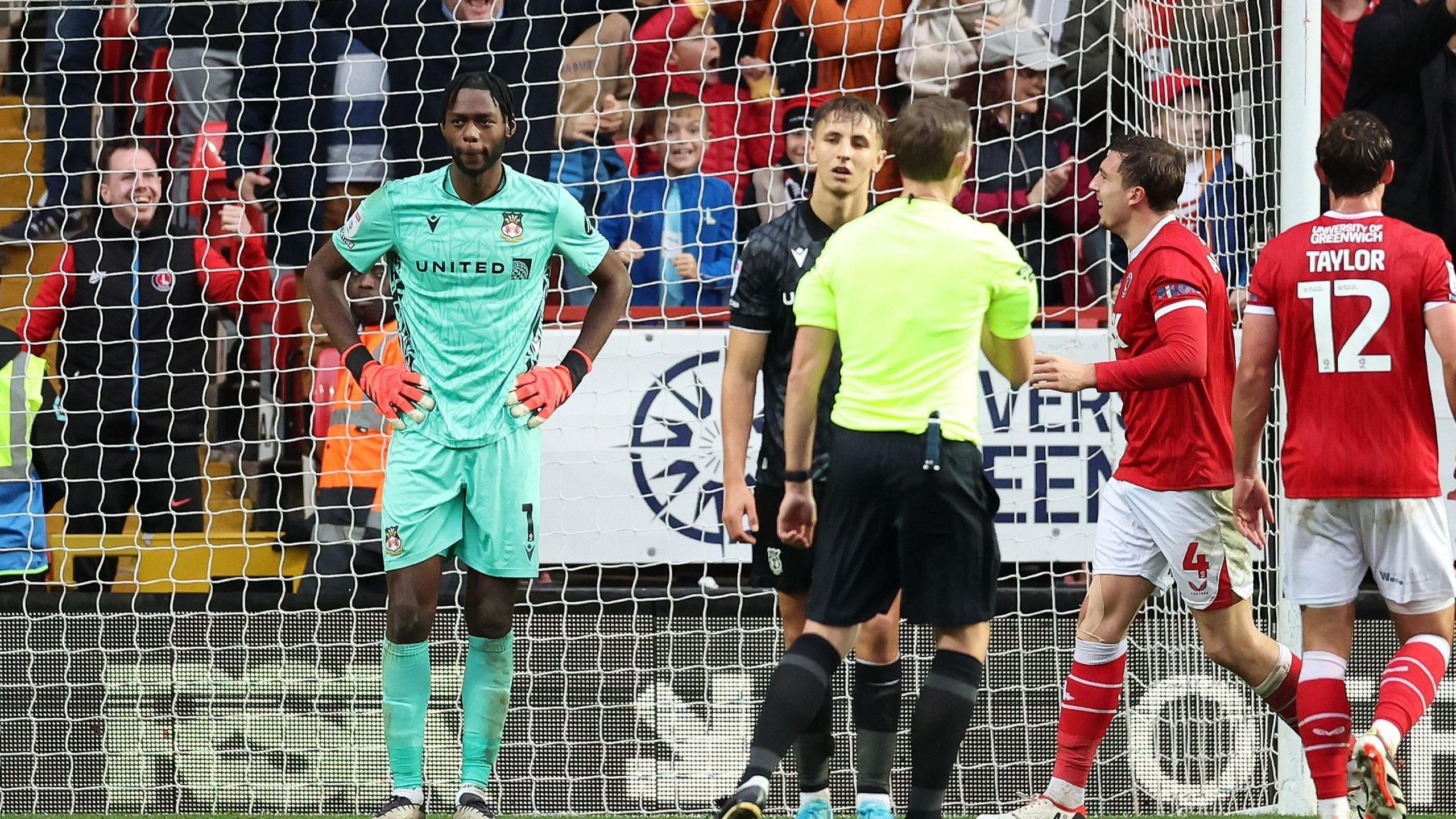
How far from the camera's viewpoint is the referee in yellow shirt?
3.87 m

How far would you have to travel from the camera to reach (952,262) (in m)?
3.88

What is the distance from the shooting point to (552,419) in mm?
6387

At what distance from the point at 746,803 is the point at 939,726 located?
514mm

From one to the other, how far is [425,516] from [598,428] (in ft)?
5.89

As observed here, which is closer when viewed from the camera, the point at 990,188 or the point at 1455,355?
the point at 1455,355

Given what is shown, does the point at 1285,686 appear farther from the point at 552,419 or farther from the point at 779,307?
the point at 552,419

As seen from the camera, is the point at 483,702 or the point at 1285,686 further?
the point at 1285,686

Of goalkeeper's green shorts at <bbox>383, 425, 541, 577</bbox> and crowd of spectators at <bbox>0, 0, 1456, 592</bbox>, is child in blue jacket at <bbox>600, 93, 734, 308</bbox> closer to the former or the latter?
crowd of spectators at <bbox>0, 0, 1456, 592</bbox>

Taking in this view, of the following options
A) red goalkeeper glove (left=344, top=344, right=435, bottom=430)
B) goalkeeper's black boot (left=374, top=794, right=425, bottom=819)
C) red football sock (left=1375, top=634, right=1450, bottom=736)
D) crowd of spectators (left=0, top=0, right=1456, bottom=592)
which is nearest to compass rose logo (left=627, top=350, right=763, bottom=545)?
crowd of spectators (left=0, top=0, right=1456, bottom=592)

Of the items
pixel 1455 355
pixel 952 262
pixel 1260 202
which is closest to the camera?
pixel 952 262

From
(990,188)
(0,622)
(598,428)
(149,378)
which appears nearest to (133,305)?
(149,378)

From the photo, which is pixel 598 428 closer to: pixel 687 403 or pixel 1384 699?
pixel 687 403

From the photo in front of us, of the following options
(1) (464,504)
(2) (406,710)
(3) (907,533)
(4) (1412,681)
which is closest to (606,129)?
(1) (464,504)

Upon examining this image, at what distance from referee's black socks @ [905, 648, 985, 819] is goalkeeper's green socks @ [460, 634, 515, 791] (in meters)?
1.31
